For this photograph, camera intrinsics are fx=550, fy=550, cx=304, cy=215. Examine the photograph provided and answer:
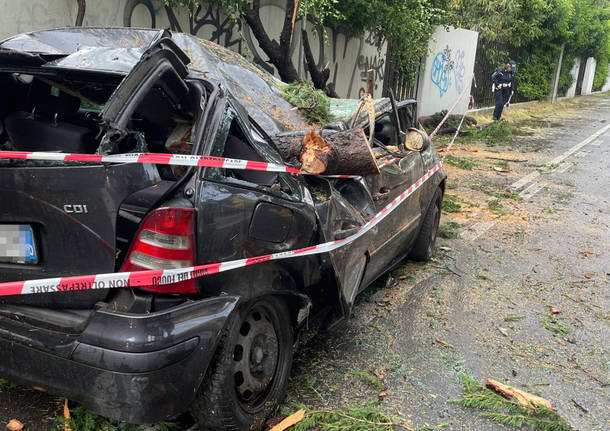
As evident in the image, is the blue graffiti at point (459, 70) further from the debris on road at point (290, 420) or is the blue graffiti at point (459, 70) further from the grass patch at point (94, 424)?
the grass patch at point (94, 424)

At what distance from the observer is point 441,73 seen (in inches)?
648

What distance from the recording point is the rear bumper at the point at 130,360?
2.10 metres

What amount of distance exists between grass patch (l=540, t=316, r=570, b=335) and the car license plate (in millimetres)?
3614

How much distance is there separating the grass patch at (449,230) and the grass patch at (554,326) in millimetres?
2028

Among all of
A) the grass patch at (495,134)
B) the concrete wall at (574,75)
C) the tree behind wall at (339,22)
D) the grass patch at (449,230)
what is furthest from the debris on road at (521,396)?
the concrete wall at (574,75)

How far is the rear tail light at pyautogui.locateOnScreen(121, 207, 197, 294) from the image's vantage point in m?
2.24

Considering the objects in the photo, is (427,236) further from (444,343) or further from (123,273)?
(123,273)

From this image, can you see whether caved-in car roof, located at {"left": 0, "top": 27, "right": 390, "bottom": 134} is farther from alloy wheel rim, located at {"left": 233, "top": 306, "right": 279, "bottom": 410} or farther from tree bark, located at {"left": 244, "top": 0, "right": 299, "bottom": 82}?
tree bark, located at {"left": 244, "top": 0, "right": 299, "bottom": 82}

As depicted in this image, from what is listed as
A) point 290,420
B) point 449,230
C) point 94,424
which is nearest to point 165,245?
point 94,424

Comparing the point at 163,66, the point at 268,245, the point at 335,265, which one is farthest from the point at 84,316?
the point at 335,265

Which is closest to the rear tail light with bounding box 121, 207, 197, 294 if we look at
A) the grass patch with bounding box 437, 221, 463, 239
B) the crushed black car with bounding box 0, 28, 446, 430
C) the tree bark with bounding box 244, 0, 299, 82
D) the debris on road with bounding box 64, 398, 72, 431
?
the crushed black car with bounding box 0, 28, 446, 430

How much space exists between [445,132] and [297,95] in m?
10.9

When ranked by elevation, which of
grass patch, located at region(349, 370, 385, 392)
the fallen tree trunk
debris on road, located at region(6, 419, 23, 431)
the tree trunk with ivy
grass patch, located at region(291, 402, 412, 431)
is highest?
the tree trunk with ivy

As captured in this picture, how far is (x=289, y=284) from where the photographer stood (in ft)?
9.19
